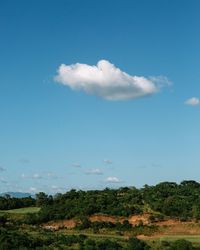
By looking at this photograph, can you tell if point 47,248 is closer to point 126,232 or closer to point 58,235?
point 58,235

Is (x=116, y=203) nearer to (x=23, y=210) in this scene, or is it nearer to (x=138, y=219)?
(x=138, y=219)

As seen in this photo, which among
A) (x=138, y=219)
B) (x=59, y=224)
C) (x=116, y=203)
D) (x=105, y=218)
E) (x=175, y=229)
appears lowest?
(x=175, y=229)

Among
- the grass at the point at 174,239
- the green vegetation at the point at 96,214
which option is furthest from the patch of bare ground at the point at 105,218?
the grass at the point at 174,239

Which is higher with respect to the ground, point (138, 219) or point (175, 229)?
point (138, 219)

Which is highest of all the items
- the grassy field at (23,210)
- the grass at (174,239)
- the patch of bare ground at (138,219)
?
the grassy field at (23,210)

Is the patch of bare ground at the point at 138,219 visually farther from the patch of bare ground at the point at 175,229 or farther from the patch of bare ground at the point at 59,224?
the patch of bare ground at the point at 59,224

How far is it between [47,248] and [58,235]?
1012 cm

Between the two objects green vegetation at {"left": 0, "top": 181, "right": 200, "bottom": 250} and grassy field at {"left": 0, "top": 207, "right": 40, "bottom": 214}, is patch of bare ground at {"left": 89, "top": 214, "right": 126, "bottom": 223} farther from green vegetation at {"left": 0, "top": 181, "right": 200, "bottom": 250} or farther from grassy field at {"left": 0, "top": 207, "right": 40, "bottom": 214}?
grassy field at {"left": 0, "top": 207, "right": 40, "bottom": 214}

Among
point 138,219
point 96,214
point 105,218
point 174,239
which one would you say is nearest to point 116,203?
point 96,214

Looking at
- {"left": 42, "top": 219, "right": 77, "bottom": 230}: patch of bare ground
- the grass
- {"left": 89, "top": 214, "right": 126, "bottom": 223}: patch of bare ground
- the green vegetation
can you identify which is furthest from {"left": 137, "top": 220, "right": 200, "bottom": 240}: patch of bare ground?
{"left": 42, "top": 219, "right": 77, "bottom": 230}: patch of bare ground

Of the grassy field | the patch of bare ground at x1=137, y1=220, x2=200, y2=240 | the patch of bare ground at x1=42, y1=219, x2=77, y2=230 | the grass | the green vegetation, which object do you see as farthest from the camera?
the grassy field

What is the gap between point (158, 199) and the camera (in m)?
101

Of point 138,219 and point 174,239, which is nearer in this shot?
point 174,239

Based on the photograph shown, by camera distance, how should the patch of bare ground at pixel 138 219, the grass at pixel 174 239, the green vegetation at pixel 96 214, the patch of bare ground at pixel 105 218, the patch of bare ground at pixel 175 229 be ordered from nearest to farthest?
the green vegetation at pixel 96 214
the grass at pixel 174 239
the patch of bare ground at pixel 175 229
the patch of bare ground at pixel 138 219
the patch of bare ground at pixel 105 218
